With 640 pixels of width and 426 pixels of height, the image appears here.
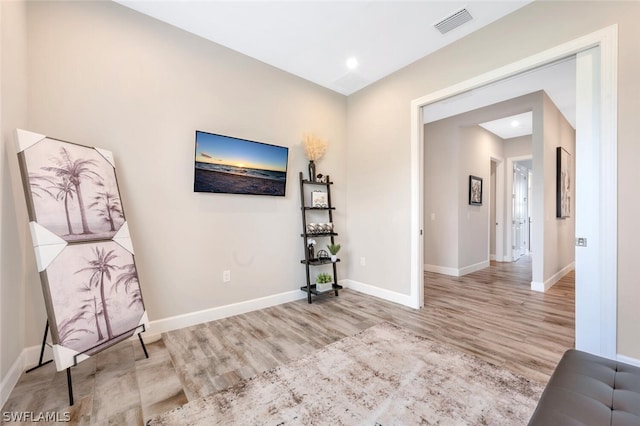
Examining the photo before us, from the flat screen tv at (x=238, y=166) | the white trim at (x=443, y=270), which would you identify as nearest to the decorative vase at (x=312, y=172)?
the flat screen tv at (x=238, y=166)

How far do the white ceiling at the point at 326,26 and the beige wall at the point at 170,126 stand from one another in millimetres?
202

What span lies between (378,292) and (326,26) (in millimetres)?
3111

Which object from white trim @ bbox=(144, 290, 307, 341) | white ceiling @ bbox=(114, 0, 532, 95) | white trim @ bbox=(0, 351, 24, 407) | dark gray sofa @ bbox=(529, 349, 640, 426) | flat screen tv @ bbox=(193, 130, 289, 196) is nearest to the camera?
dark gray sofa @ bbox=(529, 349, 640, 426)

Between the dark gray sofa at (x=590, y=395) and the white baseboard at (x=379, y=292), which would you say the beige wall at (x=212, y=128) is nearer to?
the white baseboard at (x=379, y=292)

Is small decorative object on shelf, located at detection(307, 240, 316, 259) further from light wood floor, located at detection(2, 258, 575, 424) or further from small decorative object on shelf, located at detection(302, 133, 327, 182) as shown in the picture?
small decorative object on shelf, located at detection(302, 133, 327, 182)

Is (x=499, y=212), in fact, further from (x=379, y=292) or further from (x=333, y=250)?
(x=333, y=250)

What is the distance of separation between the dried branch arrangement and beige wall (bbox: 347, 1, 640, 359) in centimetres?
66

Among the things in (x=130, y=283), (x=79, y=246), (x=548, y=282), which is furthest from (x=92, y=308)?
(x=548, y=282)

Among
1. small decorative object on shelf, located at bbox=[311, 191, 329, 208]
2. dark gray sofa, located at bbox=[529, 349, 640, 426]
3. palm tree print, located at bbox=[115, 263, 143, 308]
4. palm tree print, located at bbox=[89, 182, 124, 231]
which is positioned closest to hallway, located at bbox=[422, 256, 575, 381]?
dark gray sofa, located at bbox=[529, 349, 640, 426]

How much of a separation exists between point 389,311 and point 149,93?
3.29 metres

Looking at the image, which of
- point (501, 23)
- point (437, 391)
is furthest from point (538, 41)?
point (437, 391)

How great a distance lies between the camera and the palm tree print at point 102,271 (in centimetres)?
189

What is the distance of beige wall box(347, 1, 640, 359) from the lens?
1.88 m

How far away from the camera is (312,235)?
11.5 feet
